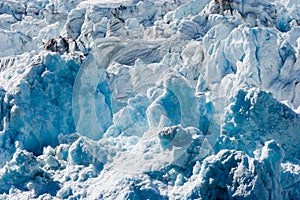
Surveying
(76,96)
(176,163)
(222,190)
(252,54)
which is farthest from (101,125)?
(252,54)

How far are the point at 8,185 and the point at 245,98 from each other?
117 inches

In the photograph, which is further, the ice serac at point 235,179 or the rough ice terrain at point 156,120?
the rough ice terrain at point 156,120

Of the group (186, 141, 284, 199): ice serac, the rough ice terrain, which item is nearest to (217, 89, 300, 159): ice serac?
the rough ice terrain

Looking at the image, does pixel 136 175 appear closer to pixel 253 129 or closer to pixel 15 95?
pixel 253 129

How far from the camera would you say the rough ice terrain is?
5.61m

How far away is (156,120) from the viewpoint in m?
7.25

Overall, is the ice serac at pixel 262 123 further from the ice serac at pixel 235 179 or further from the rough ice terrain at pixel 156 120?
the ice serac at pixel 235 179

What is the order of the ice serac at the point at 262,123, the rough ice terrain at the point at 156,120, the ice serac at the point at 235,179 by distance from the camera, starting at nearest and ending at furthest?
1. the ice serac at the point at 235,179
2. the rough ice terrain at the point at 156,120
3. the ice serac at the point at 262,123

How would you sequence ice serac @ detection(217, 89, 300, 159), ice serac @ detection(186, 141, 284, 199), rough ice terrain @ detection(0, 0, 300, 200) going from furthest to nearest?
1. ice serac @ detection(217, 89, 300, 159)
2. rough ice terrain @ detection(0, 0, 300, 200)
3. ice serac @ detection(186, 141, 284, 199)

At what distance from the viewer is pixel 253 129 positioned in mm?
6957

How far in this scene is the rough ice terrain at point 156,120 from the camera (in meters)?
5.61

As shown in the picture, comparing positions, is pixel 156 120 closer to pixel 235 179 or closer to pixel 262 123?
pixel 262 123

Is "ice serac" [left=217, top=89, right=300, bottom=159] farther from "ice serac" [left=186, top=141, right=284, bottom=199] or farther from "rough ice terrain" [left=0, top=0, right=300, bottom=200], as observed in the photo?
"ice serac" [left=186, top=141, right=284, bottom=199]

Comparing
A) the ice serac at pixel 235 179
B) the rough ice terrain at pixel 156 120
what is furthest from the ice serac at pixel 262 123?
the ice serac at pixel 235 179
